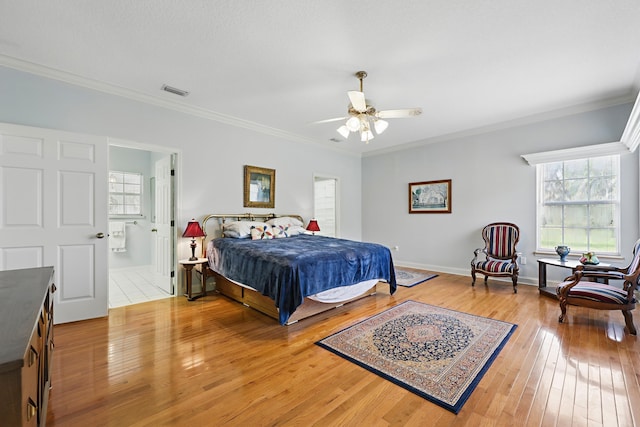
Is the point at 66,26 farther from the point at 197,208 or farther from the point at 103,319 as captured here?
the point at 103,319

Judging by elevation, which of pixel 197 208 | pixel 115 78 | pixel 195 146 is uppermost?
pixel 115 78

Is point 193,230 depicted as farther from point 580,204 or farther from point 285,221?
point 580,204

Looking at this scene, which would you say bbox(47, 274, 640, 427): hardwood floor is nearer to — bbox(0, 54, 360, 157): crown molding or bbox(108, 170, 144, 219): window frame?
bbox(0, 54, 360, 157): crown molding

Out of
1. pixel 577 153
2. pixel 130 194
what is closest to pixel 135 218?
pixel 130 194

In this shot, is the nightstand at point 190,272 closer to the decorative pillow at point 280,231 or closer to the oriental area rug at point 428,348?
the decorative pillow at point 280,231

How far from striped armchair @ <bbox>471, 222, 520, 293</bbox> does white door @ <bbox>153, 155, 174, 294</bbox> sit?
489cm

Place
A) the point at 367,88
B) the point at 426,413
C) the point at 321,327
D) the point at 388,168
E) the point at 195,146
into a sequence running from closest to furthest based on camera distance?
the point at 426,413, the point at 321,327, the point at 367,88, the point at 195,146, the point at 388,168

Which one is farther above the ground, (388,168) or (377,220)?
(388,168)

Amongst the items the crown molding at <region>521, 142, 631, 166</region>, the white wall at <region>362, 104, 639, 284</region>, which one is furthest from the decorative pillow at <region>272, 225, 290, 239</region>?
the crown molding at <region>521, 142, 631, 166</region>

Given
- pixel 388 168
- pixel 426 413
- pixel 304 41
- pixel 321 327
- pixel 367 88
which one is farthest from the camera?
pixel 388 168

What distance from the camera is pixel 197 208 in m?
4.51

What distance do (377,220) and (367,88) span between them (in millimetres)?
3920

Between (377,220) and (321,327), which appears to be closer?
(321,327)

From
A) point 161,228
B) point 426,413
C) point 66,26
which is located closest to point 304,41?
→ point 66,26
